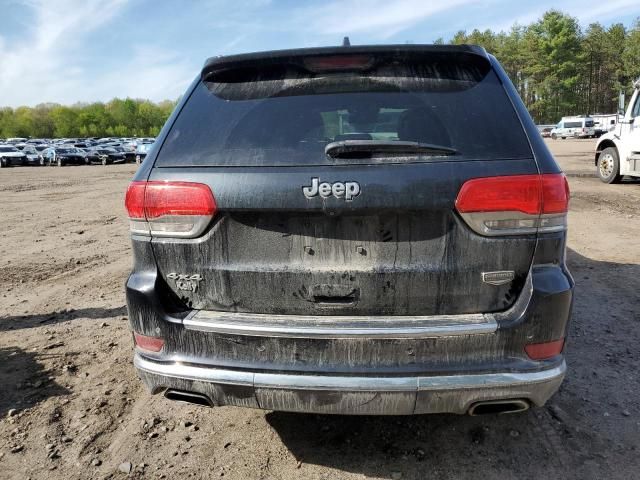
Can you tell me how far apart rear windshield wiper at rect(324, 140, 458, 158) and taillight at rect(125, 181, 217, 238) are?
564mm

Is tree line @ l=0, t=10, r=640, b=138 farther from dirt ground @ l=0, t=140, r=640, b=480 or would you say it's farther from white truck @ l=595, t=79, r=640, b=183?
dirt ground @ l=0, t=140, r=640, b=480

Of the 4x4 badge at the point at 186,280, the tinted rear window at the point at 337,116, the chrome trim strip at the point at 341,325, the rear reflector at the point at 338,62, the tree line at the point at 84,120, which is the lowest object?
the chrome trim strip at the point at 341,325

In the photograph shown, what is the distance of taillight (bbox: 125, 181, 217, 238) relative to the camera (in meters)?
2.15

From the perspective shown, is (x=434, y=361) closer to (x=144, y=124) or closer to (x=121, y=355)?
(x=121, y=355)

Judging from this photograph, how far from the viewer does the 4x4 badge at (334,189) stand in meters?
2.03

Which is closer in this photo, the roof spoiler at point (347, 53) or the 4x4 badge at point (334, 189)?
the 4x4 badge at point (334, 189)

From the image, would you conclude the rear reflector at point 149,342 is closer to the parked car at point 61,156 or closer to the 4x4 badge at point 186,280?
the 4x4 badge at point 186,280

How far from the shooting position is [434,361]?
2043 millimetres

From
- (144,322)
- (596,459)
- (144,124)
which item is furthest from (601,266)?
(144,124)

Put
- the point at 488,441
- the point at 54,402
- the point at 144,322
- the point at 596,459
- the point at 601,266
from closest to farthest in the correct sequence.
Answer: the point at 144,322
the point at 596,459
the point at 488,441
the point at 54,402
the point at 601,266

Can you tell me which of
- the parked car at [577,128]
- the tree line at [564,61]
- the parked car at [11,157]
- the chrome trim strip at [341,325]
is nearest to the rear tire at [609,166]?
the chrome trim strip at [341,325]

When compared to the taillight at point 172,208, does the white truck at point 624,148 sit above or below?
below

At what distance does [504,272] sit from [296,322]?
875 mm

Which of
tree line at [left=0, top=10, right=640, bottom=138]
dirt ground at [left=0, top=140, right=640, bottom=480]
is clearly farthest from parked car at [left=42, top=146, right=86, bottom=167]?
tree line at [left=0, top=10, right=640, bottom=138]
